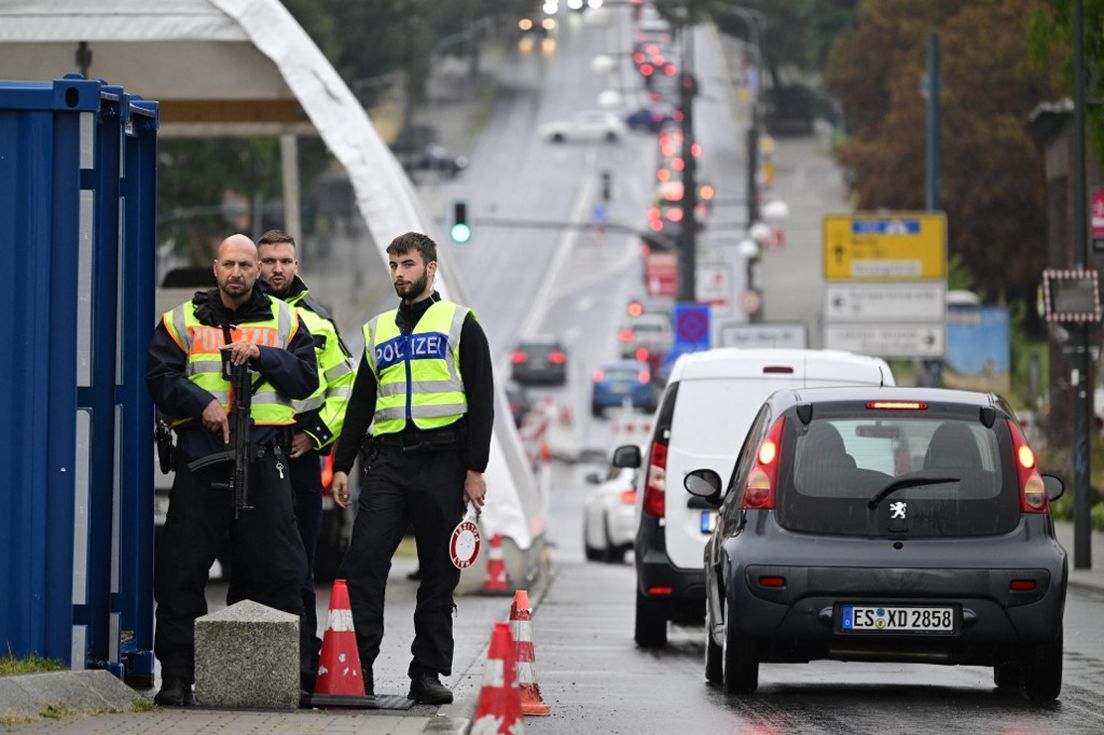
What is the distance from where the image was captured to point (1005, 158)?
2778 inches

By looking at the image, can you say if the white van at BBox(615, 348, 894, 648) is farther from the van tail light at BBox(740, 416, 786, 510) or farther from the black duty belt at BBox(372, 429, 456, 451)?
the black duty belt at BBox(372, 429, 456, 451)

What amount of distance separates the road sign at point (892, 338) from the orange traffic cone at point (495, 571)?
17363mm

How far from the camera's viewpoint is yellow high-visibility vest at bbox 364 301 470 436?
1113cm

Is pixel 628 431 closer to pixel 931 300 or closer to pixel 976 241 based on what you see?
pixel 931 300

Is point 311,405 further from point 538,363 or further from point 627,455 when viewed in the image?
point 538,363

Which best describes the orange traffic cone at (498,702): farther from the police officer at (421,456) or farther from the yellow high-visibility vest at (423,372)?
the yellow high-visibility vest at (423,372)

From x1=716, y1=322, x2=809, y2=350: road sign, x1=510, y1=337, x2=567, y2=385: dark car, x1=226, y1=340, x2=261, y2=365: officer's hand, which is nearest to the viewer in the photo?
x1=226, y1=340, x2=261, y2=365: officer's hand

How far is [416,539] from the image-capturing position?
1109cm

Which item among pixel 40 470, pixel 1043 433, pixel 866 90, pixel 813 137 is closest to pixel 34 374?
pixel 40 470

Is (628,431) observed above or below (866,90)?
below

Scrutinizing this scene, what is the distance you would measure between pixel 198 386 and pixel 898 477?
329 cm

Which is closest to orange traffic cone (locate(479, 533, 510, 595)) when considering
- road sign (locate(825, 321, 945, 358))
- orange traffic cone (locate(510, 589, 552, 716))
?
orange traffic cone (locate(510, 589, 552, 716))

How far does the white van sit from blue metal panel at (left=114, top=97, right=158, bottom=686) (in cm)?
562

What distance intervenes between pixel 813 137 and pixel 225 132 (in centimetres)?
10505
